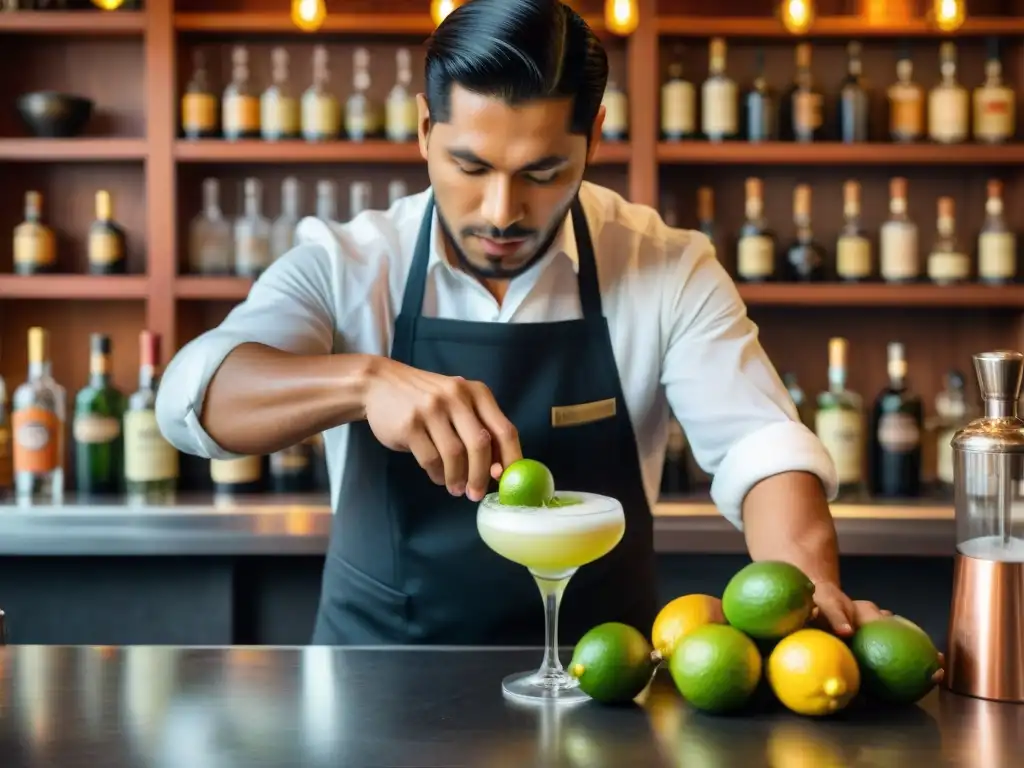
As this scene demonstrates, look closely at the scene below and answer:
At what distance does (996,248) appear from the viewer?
327cm

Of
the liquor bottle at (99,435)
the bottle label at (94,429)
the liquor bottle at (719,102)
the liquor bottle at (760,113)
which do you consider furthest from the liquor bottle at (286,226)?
the liquor bottle at (760,113)

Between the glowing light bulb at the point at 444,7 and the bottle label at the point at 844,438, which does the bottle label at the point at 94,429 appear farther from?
the bottle label at the point at 844,438

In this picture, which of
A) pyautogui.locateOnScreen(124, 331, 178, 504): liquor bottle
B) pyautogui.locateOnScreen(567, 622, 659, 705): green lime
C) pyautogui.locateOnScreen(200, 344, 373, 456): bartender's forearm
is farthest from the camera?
pyautogui.locateOnScreen(124, 331, 178, 504): liquor bottle

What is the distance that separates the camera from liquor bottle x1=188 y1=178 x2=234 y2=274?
3.31 metres

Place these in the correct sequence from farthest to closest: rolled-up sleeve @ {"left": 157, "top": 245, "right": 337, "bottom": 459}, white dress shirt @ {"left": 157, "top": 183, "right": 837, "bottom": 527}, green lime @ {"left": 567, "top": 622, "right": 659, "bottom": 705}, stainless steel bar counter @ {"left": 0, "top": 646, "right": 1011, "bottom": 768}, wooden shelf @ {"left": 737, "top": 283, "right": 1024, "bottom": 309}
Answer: wooden shelf @ {"left": 737, "top": 283, "right": 1024, "bottom": 309}
white dress shirt @ {"left": 157, "top": 183, "right": 837, "bottom": 527}
rolled-up sleeve @ {"left": 157, "top": 245, "right": 337, "bottom": 459}
green lime @ {"left": 567, "top": 622, "right": 659, "bottom": 705}
stainless steel bar counter @ {"left": 0, "top": 646, "right": 1011, "bottom": 768}

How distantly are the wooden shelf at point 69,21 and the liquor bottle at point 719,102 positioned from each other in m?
1.42

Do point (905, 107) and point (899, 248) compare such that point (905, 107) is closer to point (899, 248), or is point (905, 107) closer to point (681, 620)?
point (899, 248)

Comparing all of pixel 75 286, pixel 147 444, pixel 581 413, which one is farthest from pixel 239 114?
pixel 581 413

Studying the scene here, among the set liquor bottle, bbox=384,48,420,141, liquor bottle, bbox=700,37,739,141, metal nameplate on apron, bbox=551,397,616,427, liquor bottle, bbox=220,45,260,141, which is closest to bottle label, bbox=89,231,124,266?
liquor bottle, bbox=220,45,260,141

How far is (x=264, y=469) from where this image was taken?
3.25 metres

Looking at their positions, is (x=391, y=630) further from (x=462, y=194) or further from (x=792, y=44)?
(x=792, y=44)

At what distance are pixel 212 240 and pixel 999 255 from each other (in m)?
1.99

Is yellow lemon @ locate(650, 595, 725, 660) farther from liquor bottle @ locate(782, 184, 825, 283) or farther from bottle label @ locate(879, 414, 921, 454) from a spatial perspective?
liquor bottle @ locate(782, 184, 825, 283)

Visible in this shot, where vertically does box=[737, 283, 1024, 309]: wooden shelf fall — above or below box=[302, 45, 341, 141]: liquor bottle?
below
